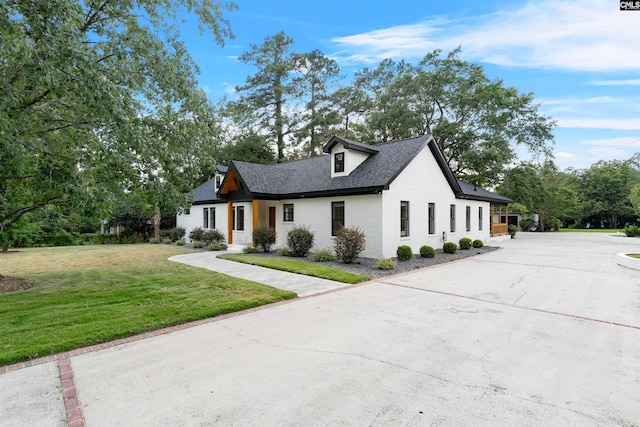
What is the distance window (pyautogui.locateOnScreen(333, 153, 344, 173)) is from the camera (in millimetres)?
15062

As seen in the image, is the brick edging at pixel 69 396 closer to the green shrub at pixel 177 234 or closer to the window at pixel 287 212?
the window at pixel 287 212

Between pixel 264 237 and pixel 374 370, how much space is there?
40.3ft

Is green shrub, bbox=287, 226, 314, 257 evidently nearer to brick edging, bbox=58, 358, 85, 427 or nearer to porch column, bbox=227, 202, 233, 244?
porch column, bbox=227, 202, 233, 244

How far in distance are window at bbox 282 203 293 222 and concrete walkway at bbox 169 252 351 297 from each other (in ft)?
16.7

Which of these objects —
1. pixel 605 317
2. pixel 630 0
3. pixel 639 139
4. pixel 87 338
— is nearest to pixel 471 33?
pixel 630 0

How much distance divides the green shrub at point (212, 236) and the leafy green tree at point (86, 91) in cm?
1057

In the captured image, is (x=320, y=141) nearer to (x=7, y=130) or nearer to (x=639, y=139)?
(x=639, y=139)

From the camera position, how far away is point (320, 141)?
31781mm

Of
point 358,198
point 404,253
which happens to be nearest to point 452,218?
point 404,253

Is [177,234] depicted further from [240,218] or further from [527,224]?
[527,224]

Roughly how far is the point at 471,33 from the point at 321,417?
14.1m

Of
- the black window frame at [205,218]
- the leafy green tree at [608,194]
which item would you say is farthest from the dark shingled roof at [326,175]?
the leafy green tree at [608,194]

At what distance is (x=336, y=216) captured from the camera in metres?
14.5

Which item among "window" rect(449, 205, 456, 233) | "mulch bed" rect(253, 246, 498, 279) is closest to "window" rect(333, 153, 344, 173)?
"mulch bed" rect(253, 246, 498, 279)
